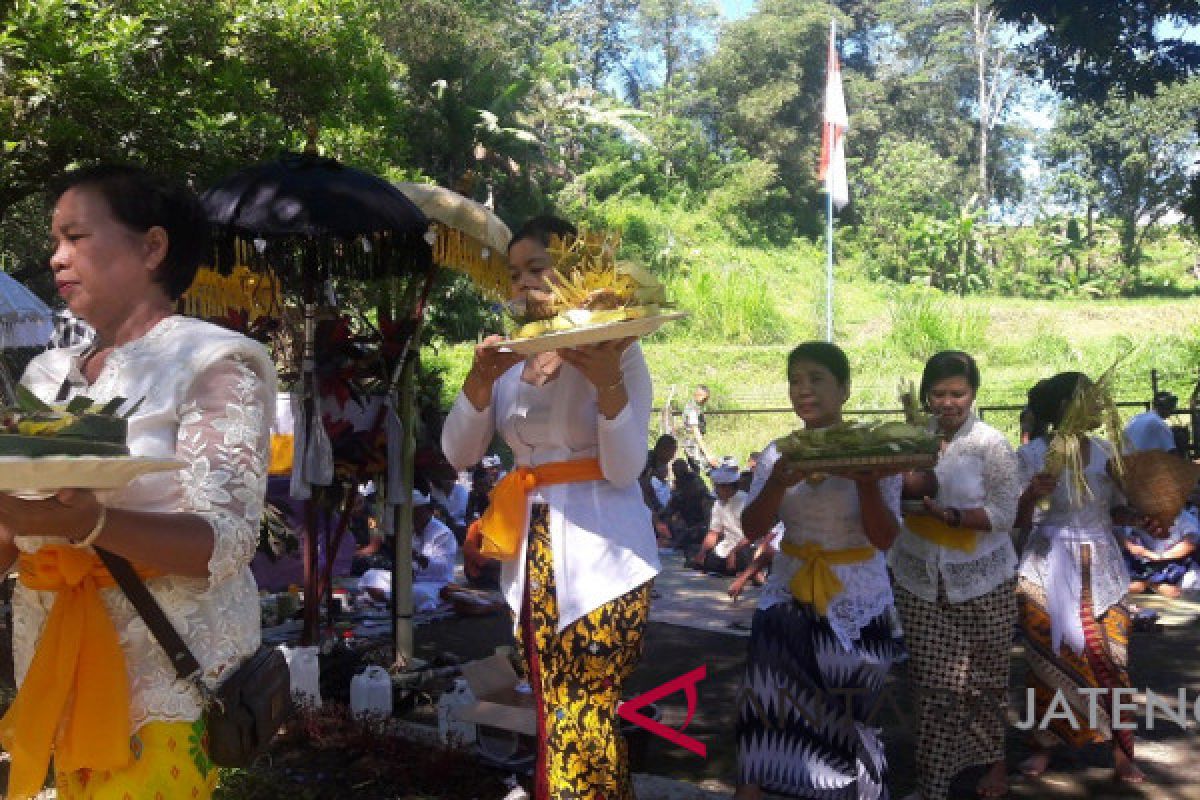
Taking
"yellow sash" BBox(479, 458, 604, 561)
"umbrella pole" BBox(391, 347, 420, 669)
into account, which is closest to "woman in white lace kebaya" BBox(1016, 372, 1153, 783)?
"yellow sash" BBox(479, 458, 604, 561)

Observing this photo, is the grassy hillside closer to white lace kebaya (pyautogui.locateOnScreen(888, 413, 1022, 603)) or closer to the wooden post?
the wooden post

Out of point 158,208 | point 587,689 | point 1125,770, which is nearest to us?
point 158,208

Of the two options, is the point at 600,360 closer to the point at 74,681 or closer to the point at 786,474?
the point at 786,474

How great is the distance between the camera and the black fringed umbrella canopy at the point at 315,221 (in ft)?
18.2

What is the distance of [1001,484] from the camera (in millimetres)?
4793

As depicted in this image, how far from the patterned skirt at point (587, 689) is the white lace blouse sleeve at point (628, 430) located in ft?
1.02

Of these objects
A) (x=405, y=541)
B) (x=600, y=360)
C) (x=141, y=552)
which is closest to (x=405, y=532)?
(x=405, y=541)

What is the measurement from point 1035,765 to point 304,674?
132 inches

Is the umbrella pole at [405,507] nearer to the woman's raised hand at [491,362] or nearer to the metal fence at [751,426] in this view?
the woman's raised hand at [491,362]

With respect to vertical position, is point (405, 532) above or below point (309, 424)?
below

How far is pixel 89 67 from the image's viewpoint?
9.20m

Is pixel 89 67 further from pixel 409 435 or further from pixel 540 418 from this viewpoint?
pixel 540 418

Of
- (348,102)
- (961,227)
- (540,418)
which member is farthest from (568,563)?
(961,227)

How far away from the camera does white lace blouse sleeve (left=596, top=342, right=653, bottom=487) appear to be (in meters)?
3.14
